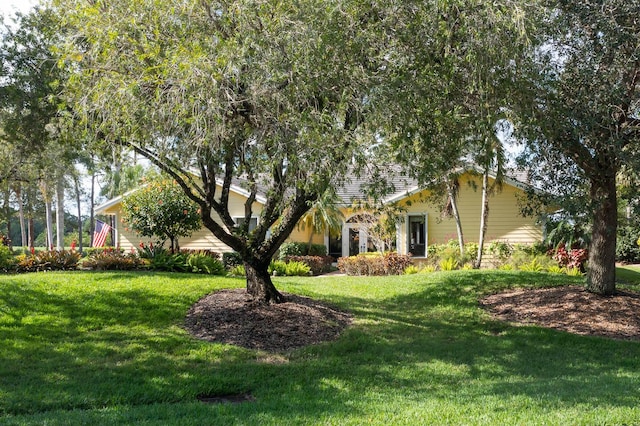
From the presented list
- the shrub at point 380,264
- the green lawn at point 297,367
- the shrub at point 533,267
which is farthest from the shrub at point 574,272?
the shrub at point 380,264

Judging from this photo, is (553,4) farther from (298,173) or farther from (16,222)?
(16,222)

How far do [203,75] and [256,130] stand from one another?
1253 mm

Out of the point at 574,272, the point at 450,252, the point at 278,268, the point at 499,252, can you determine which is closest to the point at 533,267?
the point at 574,272

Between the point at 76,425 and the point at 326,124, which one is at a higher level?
the point at 326,124

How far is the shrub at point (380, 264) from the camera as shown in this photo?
19.9 meters

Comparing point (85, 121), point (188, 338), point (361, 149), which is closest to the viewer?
point (361, 149)

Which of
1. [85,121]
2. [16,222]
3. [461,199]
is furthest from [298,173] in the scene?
[16,222]

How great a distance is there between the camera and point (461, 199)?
22.9 metres

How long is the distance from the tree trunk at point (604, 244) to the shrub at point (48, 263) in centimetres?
1373

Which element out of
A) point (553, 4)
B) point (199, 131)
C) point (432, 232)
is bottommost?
point (432, 232)

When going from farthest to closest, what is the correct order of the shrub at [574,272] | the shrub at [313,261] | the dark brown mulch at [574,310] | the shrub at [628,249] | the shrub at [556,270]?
the shrub at [628,249] → the shrub at [313,261] → the shrub at [556,270] → the shrub at [574,272] → the dark brown mulch at [574,310]

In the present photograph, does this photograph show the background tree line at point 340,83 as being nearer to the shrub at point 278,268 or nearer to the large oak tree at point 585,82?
the large oak tree at point 585,82

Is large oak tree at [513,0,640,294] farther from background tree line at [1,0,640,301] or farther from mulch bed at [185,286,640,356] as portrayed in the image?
mulch bed at [185,286,640,356]

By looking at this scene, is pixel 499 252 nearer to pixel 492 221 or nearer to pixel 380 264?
pixel 492 221
